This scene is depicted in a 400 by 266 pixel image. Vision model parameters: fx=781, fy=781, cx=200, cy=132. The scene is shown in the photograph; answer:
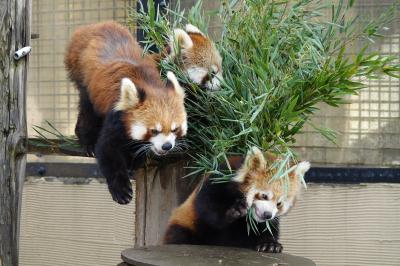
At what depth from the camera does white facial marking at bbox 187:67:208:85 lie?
3745 mm

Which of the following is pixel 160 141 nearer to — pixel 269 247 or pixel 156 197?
pixel 156 197

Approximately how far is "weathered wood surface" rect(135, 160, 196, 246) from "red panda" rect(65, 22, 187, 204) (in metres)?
0.13

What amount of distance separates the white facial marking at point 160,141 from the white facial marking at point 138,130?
47mm

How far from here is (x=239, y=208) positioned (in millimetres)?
3459

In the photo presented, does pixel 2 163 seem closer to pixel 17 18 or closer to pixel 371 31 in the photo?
pixel 17 18

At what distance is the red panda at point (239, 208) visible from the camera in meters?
3.38

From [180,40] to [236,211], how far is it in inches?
34.5

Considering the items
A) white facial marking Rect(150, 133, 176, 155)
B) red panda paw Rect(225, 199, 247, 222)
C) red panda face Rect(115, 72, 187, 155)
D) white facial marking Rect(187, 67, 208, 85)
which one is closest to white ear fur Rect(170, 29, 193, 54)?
white facial marking Rect(187, 67, 208, 85)

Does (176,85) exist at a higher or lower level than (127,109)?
higher

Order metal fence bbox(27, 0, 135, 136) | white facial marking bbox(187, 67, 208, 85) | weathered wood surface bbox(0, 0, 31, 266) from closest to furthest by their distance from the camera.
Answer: weathered wood surface bbox(0, 0, 31, 266) → white facial marking bbox(187, 67, 208, 85) → metal fence bbox(27, 0, 135, 136)

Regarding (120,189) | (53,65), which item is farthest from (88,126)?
(53,65)

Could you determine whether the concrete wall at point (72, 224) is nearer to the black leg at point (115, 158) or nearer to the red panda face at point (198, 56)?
the red panda face at point (198, 56)

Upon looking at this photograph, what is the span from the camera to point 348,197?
451 cm

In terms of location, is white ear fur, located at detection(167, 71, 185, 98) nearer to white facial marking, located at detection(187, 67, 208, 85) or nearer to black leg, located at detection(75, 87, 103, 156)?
white facial marking, located at detection(187, 67, 208, 85)
